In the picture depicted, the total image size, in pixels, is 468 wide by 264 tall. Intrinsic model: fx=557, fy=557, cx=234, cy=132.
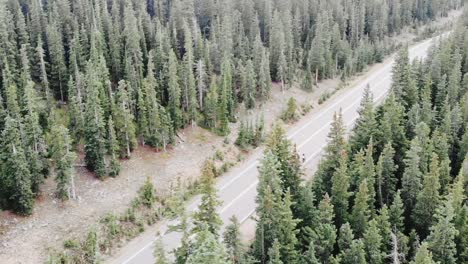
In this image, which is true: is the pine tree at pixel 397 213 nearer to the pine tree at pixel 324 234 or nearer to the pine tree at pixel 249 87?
the pine tree at pixel 324 234

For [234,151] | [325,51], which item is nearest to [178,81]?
[234,151]

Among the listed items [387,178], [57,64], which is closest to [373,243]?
[387,178]

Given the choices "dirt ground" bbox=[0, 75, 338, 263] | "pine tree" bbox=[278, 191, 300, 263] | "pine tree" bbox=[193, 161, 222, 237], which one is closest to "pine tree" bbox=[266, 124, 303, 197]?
"pine tree" bbox=[278, 191, 300, 263]

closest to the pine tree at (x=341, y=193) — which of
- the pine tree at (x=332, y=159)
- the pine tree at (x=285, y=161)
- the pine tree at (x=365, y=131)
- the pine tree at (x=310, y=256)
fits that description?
the pine tree at (x=332, y=159)

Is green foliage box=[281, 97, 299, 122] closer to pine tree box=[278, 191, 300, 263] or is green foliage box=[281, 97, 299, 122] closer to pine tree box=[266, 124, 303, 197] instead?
pine tree box=[266, 124, 303, 197]

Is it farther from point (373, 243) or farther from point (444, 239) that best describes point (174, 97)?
point (444, 239)

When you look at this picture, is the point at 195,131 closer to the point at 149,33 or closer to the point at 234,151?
the point at 234,151
